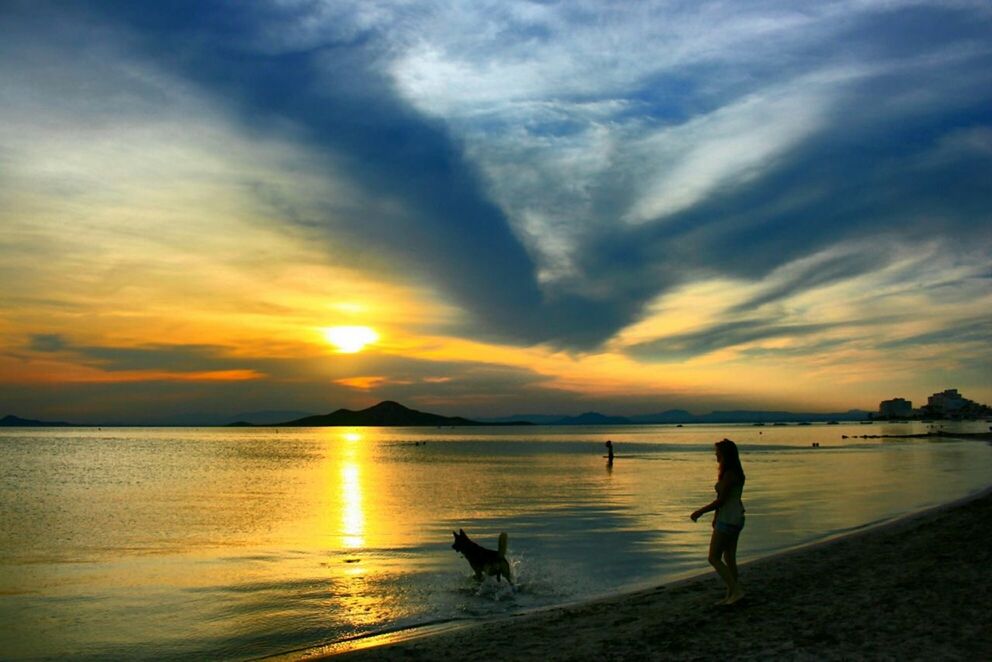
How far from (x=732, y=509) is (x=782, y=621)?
1.67 meters

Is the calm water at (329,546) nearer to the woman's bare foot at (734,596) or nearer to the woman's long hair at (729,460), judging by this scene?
the woman's bare foot at (734,596)

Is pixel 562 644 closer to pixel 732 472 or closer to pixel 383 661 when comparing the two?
pixel 383 661

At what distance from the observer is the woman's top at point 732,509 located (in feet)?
34.9

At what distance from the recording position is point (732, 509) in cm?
1068

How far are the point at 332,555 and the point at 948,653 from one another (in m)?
16.2

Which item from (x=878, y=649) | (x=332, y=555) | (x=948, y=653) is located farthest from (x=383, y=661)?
(x=332, y=555)

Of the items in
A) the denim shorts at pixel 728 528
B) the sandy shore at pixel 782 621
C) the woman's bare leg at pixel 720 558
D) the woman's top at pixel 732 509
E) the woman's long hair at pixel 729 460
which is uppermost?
the woman's long hair at pixel 729 460

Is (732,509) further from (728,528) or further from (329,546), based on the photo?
(329,546)

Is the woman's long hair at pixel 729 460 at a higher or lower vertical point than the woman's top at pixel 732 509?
higher

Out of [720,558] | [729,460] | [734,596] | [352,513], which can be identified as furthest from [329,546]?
[729,460]

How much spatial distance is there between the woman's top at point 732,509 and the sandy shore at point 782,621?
1442 mm

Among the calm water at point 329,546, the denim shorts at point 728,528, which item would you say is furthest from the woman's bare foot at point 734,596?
the calm water at point 329,546

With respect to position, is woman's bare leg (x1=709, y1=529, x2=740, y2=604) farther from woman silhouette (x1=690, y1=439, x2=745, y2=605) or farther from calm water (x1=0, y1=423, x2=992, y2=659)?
calm water (x1=0, y1=423, x2=992, y2=659)

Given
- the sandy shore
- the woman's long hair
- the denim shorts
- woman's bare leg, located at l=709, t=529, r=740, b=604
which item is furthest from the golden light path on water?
the woman's long hair
